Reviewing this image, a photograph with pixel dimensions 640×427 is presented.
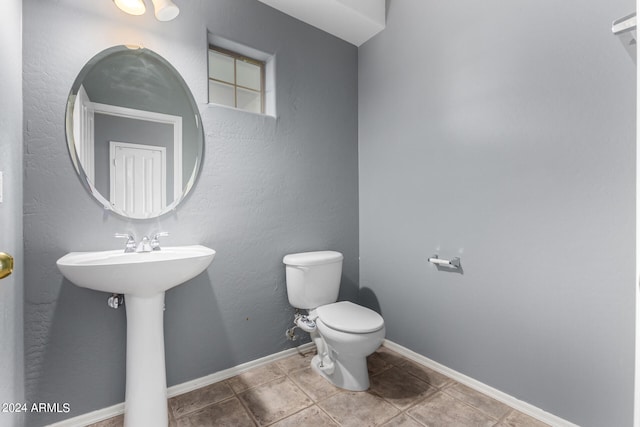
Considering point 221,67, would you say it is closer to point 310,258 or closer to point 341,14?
point 341,14

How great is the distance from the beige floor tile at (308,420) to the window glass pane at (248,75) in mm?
1982

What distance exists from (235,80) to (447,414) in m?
2.30

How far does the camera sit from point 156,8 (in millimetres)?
1487

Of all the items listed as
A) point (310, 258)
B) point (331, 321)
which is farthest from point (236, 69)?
point (331, 321)

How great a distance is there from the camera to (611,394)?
1.26 metres

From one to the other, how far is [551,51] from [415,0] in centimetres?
97

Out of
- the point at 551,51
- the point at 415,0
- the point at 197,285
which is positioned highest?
the point at 415,0

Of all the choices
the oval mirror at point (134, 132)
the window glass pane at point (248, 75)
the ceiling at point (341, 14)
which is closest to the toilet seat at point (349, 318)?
the oval mirror at point (134, 132)

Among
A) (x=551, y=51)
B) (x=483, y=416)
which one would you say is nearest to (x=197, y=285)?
(x=483, y=416)

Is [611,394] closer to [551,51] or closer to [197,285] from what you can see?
[551,51]

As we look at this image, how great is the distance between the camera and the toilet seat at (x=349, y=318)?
5.17 ft

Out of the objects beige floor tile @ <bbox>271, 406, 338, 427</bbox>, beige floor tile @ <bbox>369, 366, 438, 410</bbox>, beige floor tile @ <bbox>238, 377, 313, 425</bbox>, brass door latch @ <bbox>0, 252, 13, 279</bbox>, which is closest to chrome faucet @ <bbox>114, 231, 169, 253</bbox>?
brass door latch @ <bbox>0, 252, 13, 279</bbox>

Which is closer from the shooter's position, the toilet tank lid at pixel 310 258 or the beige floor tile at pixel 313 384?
the beige floor tile at pixel 313 384

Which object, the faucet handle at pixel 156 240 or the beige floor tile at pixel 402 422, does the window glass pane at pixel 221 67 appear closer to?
the faucet handle at pixel 156 240
